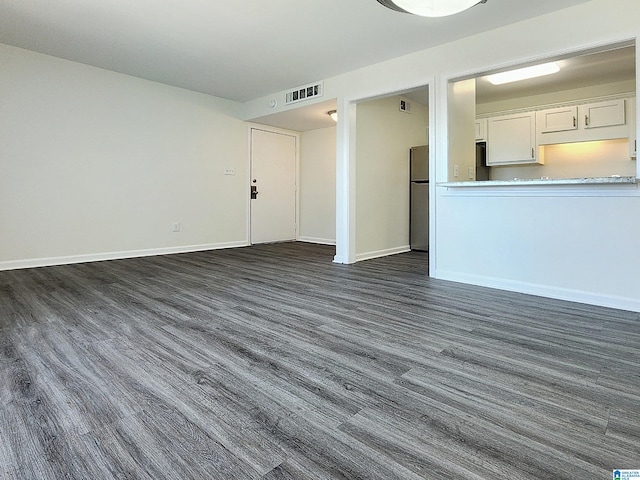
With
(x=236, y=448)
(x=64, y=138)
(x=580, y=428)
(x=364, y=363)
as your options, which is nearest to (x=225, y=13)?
(x=64, y=138)

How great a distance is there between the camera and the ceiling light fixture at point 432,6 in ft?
7.82

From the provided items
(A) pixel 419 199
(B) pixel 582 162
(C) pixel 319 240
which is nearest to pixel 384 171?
(A) pixel 419 199

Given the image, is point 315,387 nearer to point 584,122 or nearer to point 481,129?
point 584,122

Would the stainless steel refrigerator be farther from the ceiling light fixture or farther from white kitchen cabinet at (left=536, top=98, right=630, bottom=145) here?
the ceiling light fixture

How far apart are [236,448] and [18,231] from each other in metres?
4.58

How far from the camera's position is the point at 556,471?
1108 mm

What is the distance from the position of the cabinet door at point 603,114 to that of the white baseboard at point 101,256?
5.78 metres

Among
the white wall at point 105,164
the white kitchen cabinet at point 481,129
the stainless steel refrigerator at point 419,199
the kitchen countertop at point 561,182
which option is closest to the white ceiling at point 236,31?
the white wall at point 105,164

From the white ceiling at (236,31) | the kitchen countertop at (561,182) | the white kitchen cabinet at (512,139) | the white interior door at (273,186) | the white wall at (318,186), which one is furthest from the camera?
the white wall at (318,186)

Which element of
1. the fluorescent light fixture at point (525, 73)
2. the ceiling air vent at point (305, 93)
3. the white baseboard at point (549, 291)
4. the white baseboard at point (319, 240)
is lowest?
Result: the white baseboard at point (549, 291)

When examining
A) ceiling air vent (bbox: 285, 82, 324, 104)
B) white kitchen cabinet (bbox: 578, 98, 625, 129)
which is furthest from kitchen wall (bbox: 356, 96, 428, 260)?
white kitchen cabinet (bbox: 578, 98, 625, 129)

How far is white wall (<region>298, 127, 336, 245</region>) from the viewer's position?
7043mm

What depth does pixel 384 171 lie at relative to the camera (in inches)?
219

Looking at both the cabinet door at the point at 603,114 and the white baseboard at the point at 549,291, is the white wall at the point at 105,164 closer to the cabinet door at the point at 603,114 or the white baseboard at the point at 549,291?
the white baseboard at the point at 549,291
